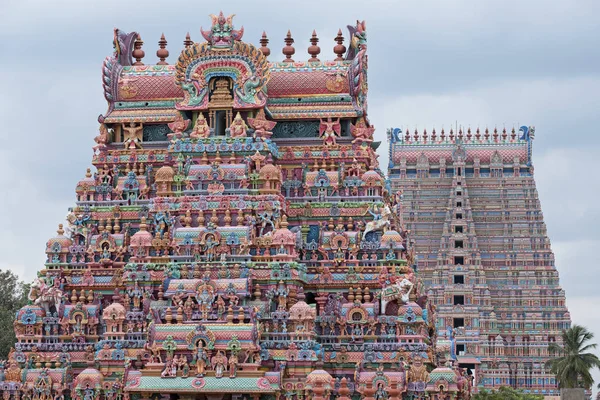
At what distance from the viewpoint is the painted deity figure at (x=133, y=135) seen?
214 feet

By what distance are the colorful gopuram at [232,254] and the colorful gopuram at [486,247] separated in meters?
67.3

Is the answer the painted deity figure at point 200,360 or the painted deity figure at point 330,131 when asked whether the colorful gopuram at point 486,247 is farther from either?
the painted deity figure at point 200,360

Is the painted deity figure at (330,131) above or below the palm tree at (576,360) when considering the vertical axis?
above

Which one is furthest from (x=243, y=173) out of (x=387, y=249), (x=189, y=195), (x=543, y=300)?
(x=543, y=300)

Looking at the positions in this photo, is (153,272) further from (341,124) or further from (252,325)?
(341,124)

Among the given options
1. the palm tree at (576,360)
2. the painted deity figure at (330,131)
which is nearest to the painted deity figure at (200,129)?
the painted deity figure at (330,131)

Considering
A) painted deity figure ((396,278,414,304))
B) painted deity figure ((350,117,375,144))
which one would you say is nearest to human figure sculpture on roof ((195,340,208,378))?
painted deity figure ((396,278,414,304))

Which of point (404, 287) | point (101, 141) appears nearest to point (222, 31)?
point (101, 141)

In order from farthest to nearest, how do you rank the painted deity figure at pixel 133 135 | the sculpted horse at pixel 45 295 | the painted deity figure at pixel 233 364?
the painted deity figure at pixel 133 135
the sculpted horse at pixel 45 295
the painted deity figure at pixel 233 364

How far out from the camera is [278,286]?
5847 centimetres

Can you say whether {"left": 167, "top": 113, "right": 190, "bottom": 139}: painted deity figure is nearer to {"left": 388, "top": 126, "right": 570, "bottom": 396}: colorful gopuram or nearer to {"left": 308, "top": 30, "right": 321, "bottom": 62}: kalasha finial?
{"left": 308, "top": 30, "right": 321, "bottom": 62}: kalasha finial

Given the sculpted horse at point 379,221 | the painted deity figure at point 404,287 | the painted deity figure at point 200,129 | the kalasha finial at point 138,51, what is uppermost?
the kalasha finial at point 138,51

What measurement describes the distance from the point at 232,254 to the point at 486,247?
81023 millimetres

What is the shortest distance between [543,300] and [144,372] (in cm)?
8188
